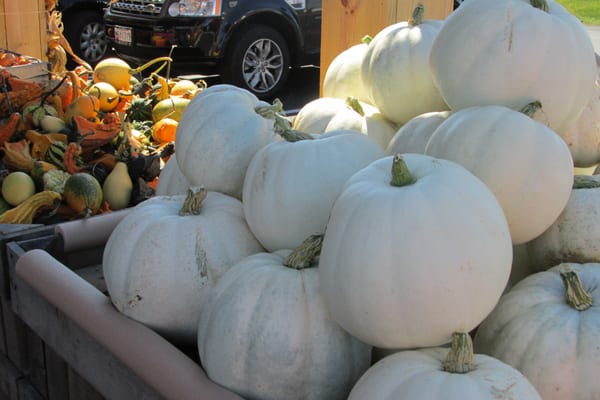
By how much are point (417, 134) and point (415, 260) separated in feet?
2.27

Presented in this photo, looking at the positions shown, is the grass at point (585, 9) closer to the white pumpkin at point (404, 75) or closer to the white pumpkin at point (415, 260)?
the white pumpkin at point (404, 75)

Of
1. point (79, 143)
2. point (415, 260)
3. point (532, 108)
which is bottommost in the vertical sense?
point (79, 143)

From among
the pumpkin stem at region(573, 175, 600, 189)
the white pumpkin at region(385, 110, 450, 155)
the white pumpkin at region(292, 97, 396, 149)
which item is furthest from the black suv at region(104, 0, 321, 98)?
the pumpkin stem at region(573, 175, 600, 189)

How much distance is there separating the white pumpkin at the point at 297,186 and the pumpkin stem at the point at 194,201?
121 millimetres

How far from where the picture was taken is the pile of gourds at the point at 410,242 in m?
1.35

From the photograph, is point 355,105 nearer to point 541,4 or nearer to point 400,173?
point 541,4

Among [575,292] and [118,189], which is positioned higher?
[575,292]

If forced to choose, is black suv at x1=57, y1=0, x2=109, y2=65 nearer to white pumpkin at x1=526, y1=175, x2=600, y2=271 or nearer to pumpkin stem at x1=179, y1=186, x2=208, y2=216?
pumpkin stem at x1=179, y1=186, x2=208, y2=216

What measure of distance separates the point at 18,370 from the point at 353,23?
2.80m

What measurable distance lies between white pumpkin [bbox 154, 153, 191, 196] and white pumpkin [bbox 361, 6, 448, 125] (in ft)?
2.31

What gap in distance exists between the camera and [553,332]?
1484mm

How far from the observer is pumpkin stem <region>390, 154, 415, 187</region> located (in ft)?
4.67

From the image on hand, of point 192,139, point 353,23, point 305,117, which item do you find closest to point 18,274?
point 192,139

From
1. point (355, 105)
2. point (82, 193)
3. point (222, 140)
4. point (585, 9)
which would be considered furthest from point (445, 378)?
point (585, 9)
